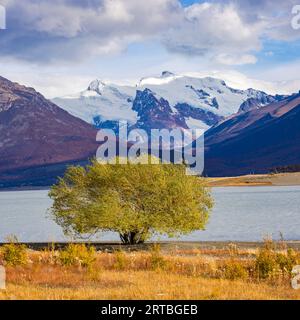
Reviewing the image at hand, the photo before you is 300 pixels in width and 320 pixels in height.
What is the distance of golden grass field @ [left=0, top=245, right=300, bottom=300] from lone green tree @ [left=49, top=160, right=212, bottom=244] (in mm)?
14637

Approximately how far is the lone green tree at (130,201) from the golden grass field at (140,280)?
14637 millimetres

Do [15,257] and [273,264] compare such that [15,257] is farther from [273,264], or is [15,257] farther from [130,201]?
[130,201]

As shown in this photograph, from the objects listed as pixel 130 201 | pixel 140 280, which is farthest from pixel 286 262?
pixel 130 201

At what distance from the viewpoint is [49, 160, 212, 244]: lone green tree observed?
Answer: 54656 mm

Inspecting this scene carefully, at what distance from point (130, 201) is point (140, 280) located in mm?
27641

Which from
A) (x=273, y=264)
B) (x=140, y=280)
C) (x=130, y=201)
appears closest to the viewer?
(x=140, y=280)

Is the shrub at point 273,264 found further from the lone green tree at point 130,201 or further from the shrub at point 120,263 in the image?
the lone green tree at point 130,201

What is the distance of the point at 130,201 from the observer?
56.5 metres

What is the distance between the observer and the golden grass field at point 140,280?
23.9 metres

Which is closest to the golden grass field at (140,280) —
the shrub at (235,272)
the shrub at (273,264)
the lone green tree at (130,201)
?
the shrub at (235,272)

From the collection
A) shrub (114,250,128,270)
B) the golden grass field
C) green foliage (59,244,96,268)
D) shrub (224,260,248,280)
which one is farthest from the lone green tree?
shrub (224,260,248,280)
